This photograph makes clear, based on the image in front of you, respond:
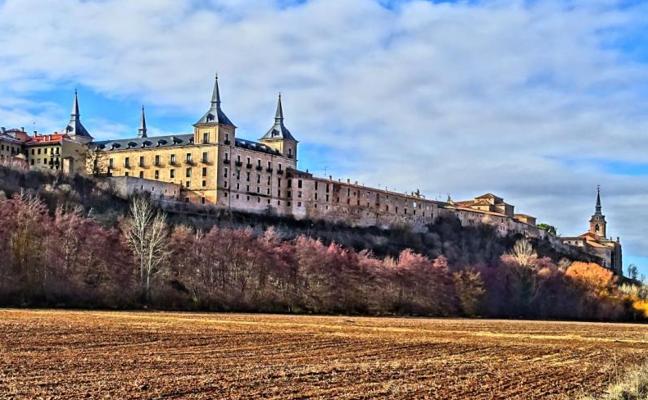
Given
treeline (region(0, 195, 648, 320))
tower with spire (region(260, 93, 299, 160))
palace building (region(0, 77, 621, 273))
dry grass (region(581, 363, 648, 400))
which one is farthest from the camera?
tower with spire (region(260, 93, 299, 160))

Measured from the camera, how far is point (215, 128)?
469ft

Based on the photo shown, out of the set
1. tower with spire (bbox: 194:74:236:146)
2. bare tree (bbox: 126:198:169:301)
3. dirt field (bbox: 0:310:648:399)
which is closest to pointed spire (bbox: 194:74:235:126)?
tower with spire (bbox: 194:74:236:146)

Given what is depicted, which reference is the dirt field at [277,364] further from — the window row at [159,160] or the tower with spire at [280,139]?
the tower with spire at [280,139]

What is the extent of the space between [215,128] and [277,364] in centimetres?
11677

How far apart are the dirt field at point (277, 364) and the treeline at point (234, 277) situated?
30910mm

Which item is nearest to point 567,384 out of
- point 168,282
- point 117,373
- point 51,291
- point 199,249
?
point 117,373

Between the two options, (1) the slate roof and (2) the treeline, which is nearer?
(2) the treeline

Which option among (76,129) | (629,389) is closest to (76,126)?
(76,129)

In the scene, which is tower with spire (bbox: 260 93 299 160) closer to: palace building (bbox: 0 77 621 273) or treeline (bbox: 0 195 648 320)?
palace building (bbox: 0 77 621 273)

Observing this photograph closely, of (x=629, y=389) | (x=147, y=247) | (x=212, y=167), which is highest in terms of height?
(x=212, y=167)

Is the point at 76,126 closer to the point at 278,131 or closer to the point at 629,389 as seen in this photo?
the point at 278,131

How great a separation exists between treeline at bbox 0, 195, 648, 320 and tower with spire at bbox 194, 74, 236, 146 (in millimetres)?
29463

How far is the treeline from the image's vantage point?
76.5 meters

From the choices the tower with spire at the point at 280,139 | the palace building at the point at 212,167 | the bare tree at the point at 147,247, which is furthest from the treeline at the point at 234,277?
the tower with spire at the point at 280,139
